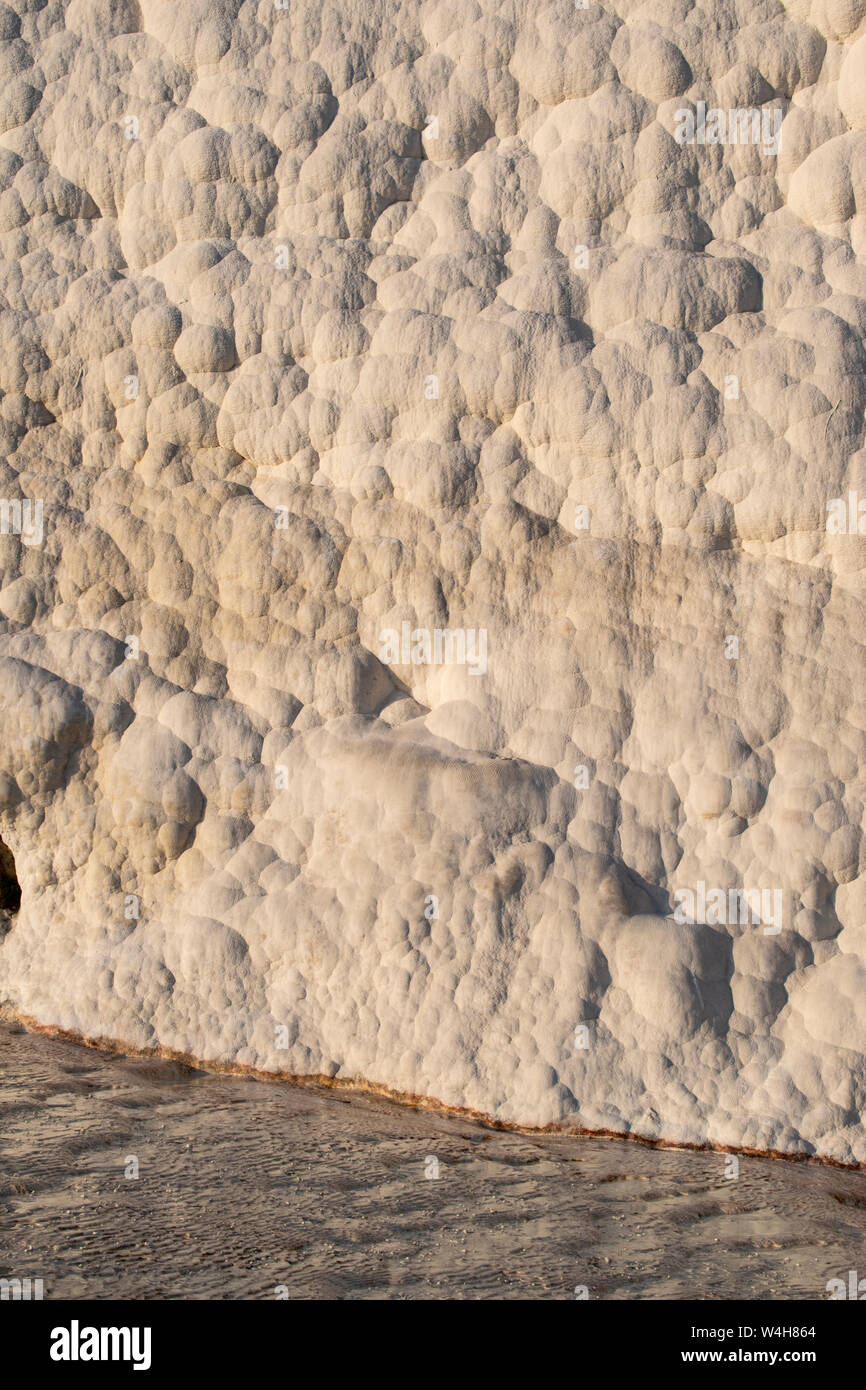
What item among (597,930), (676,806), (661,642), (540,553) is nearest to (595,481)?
(540,553)


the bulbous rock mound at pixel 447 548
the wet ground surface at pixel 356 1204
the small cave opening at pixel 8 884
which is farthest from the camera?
the small cave opening at pixel 8 884

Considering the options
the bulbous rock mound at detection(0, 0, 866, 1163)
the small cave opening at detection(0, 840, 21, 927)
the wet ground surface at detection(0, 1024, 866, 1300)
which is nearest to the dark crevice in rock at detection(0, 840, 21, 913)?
the small cave opening at detection(0, 840, 21, 927)

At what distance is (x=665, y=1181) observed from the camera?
9.27 ft

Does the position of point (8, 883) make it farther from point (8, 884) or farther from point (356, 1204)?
point (356, 1204)

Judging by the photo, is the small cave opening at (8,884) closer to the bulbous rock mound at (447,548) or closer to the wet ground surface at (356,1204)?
the bulbous rock mound at (447,548)

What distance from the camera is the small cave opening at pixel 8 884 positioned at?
3.82m

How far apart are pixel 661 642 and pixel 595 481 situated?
50 centimetres

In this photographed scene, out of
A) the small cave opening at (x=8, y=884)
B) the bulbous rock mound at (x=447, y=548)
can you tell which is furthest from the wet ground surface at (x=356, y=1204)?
the small cave opening at (x=8, y=884)

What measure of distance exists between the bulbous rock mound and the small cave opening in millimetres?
147

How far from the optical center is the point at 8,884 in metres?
3.89

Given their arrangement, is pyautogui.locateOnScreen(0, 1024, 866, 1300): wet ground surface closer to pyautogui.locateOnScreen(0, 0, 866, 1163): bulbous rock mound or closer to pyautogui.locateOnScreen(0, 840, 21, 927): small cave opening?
pyautogui.locateOnScreen(0, 0, 866, 1163): bulbous rock mound

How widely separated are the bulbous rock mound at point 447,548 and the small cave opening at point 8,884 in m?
0.15

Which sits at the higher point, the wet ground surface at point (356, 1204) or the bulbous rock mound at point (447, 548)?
the bulbous rock mound at point (447, 548)

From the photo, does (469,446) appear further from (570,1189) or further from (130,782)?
(570,1189)
